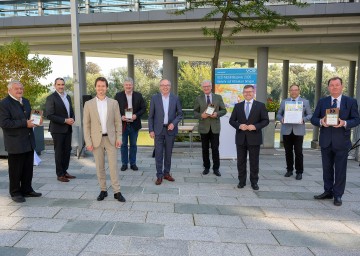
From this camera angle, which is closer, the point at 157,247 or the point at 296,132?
the point at 157,247

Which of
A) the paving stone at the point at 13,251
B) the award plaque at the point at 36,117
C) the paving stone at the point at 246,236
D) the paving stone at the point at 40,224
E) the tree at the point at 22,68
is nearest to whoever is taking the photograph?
the paving stone at the point at 13,251

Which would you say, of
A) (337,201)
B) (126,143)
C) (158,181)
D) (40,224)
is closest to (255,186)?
(337,201)

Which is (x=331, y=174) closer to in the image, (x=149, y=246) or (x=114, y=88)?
(x=149, y=246)

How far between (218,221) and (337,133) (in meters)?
2.25

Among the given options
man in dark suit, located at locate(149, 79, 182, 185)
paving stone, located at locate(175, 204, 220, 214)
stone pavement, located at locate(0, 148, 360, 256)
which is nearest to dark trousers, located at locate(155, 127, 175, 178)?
man in dark suit, located at locate(149, 79, 182, 185)

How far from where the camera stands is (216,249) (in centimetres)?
311

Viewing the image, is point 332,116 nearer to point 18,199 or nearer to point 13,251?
point 13,251

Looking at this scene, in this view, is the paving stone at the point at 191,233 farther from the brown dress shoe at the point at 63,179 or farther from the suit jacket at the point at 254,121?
the brown dress shoe at the point at 63,179

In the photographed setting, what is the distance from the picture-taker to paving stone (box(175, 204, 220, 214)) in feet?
13.7

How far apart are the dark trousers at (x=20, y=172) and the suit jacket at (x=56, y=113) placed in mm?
903

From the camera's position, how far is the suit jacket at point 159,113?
215 inches

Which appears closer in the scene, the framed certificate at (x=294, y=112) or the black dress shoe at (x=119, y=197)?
the black dress shoe at (x=119, y=197)

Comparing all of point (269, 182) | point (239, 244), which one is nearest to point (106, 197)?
point (239, 244)

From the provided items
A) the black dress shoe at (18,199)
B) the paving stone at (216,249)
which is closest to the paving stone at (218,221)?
the paving stone at (216,249)
